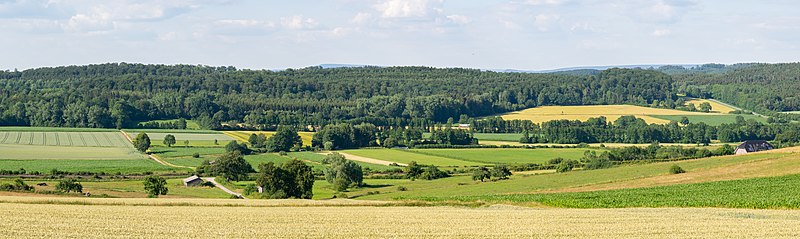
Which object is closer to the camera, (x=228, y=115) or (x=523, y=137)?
(x=523, y=137)

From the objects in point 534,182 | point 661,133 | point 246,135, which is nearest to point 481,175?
point 534,182

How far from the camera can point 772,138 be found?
132 meters

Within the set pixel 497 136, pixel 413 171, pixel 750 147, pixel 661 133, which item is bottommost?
pixel 413 171

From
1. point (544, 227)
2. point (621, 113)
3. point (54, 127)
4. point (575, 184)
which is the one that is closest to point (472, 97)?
point (621, 113)

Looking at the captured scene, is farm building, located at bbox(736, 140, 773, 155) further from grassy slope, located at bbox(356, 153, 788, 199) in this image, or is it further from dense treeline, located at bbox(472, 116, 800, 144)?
grassy slope, located at bbox(356, 153, 788, 199)

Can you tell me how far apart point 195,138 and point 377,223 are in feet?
320

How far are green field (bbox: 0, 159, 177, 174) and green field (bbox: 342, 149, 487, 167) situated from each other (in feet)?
84.7

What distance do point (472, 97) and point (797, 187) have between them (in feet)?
465

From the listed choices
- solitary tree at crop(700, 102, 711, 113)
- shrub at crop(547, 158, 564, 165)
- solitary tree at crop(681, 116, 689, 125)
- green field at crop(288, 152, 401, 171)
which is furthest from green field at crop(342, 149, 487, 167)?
solitary tree at crop(700, 102, 711, 113)

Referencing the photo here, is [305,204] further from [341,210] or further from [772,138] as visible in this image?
[772,138]

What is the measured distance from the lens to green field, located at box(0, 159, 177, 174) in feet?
292

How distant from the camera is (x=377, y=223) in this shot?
33875 millimetres

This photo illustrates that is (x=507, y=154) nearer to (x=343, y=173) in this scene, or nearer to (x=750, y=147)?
(x=750, y=147)

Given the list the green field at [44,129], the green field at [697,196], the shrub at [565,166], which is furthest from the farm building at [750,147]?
the green field at [44,129]
